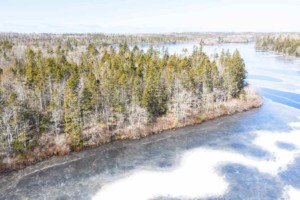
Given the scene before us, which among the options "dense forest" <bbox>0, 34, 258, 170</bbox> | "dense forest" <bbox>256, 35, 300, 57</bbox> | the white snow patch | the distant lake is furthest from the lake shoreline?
"dense forest" <bbox>256, 35, 300, 57</bbox>

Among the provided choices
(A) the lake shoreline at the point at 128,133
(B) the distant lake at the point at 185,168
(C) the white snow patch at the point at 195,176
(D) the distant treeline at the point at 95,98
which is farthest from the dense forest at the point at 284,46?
(C) the white snow patch at the point at 195,176

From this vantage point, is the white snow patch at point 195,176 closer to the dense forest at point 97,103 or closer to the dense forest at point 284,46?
the dense forest at point 97,103

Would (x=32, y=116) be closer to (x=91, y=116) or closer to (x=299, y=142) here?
(x=91, y=116)

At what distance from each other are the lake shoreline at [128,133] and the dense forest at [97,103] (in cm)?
13

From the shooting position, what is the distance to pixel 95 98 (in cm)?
4162

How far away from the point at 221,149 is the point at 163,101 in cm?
1376

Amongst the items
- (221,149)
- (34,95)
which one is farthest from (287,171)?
(34,95)

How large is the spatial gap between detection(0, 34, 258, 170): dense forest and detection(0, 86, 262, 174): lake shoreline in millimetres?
130

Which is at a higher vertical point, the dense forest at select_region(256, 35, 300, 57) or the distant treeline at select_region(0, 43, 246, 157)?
the dense forest at select_region(256, 35, 300, 57)

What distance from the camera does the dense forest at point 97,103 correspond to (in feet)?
120

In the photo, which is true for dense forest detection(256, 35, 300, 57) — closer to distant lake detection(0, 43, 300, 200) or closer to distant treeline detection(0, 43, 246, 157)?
distant treeline detection(0, 43, 246, 157)

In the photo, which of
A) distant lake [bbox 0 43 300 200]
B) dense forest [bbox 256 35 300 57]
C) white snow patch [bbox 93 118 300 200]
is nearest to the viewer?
white snow patch [bbox 93 118 300 200]

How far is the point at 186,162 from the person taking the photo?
35.3 m

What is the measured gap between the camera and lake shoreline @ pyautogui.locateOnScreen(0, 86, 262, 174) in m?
34.8
